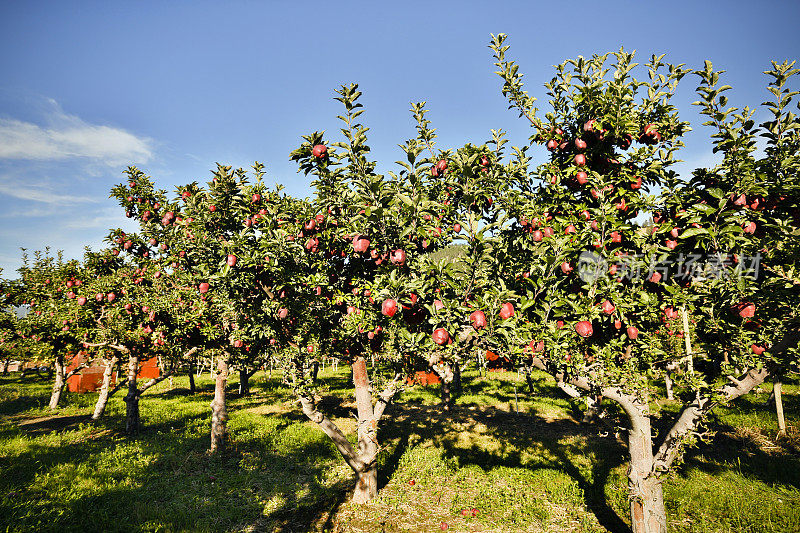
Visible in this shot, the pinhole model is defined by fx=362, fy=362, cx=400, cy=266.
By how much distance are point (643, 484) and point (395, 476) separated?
5637 mm

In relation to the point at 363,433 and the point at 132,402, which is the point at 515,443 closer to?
the point at 363,433

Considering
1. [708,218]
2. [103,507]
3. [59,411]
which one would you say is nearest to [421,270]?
[708,218]

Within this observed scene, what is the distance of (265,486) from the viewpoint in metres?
8.94

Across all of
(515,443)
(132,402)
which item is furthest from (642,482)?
(132,402)

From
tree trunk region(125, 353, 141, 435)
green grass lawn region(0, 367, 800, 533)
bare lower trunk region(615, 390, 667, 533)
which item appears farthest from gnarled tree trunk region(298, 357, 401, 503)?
tree trunk region(125, 353, 141, 435)

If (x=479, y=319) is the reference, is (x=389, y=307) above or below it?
above

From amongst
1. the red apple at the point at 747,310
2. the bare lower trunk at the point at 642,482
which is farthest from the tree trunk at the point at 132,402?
the red apple at the point at 747,310

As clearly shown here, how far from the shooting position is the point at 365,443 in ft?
26.3

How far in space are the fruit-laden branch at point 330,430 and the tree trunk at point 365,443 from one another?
0.17 m

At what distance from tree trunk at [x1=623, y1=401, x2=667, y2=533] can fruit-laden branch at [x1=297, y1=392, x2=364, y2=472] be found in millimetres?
5095

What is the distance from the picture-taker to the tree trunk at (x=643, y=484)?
18.9 ft

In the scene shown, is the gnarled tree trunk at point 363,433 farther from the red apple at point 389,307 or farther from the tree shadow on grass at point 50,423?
the tree shadow on grass at point 50,423

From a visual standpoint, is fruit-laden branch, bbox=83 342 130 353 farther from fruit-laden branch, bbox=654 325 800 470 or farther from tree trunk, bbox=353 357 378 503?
fruit-laden branch, bbox=654 325 800 470

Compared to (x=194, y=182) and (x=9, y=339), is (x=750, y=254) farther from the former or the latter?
(x=9, y=339)
